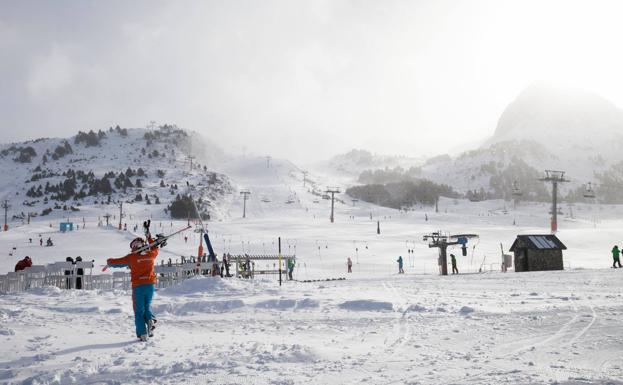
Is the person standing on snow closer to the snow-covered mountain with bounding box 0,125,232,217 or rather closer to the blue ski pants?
the blue ski pants

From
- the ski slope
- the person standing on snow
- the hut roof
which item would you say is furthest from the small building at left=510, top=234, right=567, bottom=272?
the person standing on snow

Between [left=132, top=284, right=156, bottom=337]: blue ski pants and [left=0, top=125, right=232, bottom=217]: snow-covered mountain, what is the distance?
9784 cm

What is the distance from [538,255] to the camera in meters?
28.2

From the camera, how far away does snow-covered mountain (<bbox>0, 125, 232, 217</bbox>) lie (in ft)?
386

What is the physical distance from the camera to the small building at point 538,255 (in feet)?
92.2

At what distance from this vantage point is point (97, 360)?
5957 mm

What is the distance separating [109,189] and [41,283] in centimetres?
12371

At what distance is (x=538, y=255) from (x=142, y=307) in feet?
91.0

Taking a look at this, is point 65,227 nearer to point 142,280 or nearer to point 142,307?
point 142,280

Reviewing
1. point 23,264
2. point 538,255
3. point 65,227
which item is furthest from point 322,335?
point 65,227

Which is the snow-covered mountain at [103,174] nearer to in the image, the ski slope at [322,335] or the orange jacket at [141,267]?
the ski slope at [322,335]

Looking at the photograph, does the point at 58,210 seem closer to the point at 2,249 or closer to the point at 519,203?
the point at 2,249

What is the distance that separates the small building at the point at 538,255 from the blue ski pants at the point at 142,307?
27.1m

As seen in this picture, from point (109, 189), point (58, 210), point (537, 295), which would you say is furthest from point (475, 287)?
point (109, 189)
